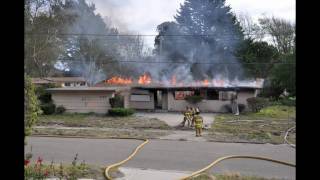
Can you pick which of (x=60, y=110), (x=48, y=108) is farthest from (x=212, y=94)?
(x=48, y=108)

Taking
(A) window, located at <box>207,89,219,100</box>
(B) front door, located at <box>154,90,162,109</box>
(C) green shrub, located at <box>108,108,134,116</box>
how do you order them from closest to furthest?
(C) green shrub, located at <box>108,108,134,116</box>, (A) window, located at <box>207,89,219,100</box>, (B) front door, located at <box>154,90,162,109</box>

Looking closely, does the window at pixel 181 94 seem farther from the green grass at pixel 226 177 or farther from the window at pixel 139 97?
the green grass at pixel 226 177

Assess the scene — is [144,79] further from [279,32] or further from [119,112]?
[279,32]

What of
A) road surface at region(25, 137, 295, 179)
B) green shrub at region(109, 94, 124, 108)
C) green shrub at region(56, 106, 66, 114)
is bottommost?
road surface at region(25, 137, 295, 179)

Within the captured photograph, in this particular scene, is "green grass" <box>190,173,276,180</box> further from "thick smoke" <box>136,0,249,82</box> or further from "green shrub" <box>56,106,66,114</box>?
"thick smoke" <box>136,0,249,82</box>

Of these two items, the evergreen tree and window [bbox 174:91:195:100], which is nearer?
window [bbox 174:91:195:100]

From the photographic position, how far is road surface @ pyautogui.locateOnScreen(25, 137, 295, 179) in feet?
41.1

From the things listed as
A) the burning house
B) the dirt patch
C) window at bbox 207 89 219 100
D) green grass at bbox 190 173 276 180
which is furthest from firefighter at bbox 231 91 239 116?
green grass at bbox 190 173 276 180

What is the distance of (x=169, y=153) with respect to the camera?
15781mm

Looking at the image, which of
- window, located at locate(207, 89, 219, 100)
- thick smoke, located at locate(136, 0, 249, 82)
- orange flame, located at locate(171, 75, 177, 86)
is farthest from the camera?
thick smoke, located at locate(136, 0, 249, 82)

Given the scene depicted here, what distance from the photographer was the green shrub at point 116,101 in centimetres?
3828

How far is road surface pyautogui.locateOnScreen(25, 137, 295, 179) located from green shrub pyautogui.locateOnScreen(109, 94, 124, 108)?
1744 cm

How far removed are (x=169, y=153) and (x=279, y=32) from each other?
42234mm
